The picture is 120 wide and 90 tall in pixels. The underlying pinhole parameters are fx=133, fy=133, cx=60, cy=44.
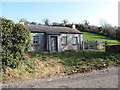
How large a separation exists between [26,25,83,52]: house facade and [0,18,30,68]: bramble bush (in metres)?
10.2

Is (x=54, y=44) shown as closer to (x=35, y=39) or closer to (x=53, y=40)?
(x=53, y=40)

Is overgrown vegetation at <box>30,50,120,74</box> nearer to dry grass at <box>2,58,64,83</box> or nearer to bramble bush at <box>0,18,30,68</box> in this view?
dry grass at <box>2,58,64,83</box>

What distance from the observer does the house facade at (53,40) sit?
61.7 ft

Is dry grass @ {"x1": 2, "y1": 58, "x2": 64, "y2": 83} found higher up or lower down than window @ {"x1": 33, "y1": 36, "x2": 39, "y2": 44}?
lower down

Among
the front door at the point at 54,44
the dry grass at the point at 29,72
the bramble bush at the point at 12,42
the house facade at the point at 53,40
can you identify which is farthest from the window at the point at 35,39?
the bramble bush at the point at 12,42

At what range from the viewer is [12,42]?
757 cm

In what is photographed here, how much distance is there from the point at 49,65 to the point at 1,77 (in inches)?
133

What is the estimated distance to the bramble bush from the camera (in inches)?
280

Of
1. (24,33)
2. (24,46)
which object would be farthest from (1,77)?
(24,33)

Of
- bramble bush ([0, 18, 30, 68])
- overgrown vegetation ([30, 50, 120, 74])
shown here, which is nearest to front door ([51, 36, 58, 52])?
overgrown vegetation ([30, 50, 120, 74])

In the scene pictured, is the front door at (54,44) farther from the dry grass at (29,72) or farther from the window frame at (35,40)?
the dry grass at (29,72)

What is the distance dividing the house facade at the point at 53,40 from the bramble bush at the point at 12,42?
10.2m

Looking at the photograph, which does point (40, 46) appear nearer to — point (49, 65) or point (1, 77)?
point (49, 65)

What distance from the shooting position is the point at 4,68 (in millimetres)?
6895
